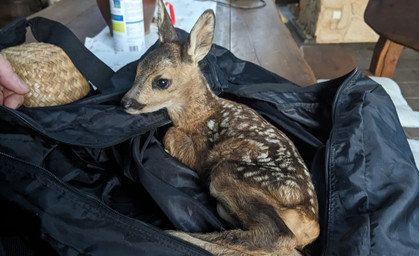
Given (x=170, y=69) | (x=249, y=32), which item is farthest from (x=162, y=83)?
(x=249, y=32)

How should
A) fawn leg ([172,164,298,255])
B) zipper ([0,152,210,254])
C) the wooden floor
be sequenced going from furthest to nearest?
1. the wooden floor
2. fawn leg ([172,164,298,255])
3. zipper ([0,152,210,254])

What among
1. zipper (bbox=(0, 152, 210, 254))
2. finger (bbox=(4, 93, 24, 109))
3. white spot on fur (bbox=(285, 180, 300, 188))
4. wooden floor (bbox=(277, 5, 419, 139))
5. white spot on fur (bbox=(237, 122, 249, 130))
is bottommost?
wooden floor (bbox=(277, 5, 419, 139))

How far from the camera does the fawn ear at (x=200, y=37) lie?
1064 millimetres

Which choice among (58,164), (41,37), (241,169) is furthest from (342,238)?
(41,37)

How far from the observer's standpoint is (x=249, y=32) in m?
2.02

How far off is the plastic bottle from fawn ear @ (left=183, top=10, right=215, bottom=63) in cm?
50

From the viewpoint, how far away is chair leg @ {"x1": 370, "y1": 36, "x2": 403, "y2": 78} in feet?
6.14

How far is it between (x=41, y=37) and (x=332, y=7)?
12.2 ft

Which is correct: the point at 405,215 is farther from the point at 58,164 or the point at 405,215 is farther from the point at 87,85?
the point at 87,85

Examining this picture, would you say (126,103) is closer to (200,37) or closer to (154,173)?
(154,173)

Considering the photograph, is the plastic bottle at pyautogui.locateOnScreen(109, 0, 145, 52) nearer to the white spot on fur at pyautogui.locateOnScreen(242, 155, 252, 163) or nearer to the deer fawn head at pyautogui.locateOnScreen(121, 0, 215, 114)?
the deer fawn head at pyautogui.locateOnScreen(121, 0, 215, 114)

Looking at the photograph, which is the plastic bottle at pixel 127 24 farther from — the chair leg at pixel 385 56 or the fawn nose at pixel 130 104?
the chair leg at pixel 385 56

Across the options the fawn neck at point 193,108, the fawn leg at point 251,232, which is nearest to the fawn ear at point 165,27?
the fawn neck at point 193,108

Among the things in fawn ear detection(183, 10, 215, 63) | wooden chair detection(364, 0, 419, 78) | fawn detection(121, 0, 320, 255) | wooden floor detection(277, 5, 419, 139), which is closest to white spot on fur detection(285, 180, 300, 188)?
fawn detection(121, 0, 320, 255)
